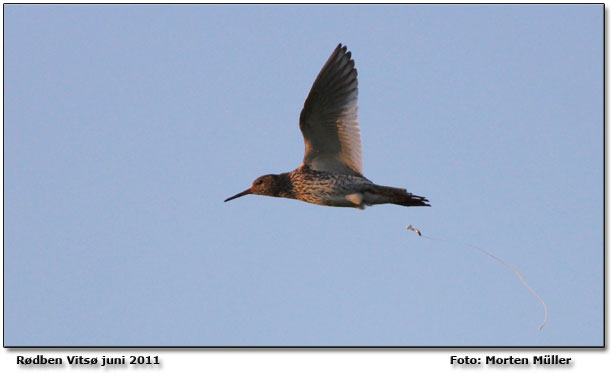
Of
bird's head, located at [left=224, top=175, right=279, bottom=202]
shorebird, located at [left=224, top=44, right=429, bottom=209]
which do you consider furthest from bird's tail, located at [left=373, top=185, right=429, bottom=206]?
bird's head, located at [left=224, top=175, right=279, bottom=202]

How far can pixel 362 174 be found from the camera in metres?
10.1

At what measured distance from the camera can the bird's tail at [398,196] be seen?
9.62m

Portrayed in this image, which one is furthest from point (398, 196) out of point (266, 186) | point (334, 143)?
point (266, 186)

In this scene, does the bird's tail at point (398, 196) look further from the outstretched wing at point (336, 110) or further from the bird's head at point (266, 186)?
the bird's head at point (266, 186)

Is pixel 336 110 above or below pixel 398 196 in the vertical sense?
above

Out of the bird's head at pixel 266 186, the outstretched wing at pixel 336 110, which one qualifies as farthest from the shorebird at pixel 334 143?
the bird's head at pixel 266 186

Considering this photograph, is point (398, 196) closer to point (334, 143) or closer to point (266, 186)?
point (334, 143)

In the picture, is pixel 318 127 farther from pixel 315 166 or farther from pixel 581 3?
pixel 581 3

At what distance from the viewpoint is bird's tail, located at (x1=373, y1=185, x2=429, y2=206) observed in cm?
962

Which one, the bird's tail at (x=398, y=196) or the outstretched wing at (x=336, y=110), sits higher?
the outstretched wing at (x=336, y=110)

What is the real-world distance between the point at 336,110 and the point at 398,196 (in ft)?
4.73

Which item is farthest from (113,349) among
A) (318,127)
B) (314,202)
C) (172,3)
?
(172,3)

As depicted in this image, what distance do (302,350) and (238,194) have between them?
3.55 metres

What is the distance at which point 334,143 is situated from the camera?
1015 centimetres
